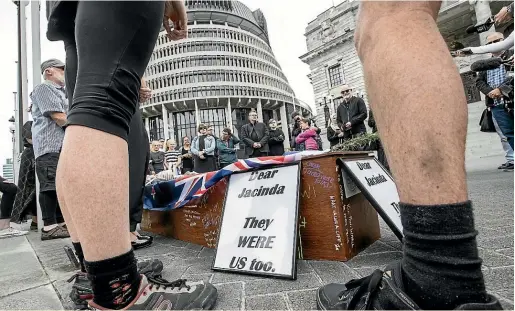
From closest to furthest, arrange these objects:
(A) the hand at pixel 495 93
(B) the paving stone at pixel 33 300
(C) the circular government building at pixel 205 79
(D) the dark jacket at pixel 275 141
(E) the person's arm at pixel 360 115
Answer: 1. (B) the paving stone at pixel 33 300
2. (A) the hand at pixel 495 93
3. (E) the person's arm at pixel 360 115
4. (D) the dark jacket at pixel 275 141
5. (C) the circular government building at pixel 205 79

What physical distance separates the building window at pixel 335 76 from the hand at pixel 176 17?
3125 cm

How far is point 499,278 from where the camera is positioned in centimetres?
92

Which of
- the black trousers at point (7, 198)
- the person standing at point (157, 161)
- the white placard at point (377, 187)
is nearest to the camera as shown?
the white placard at point (377, 187)

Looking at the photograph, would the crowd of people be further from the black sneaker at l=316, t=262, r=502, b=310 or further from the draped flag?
the draped flag

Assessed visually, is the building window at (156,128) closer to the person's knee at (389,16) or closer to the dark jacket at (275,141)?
the dark jacket at (275,141)

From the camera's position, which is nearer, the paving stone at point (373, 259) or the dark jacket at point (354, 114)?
the paving stone at point (373, 259)

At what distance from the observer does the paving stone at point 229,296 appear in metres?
A: 0.94

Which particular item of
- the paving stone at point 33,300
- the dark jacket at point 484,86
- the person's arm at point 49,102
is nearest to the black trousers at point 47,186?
the person's arm at point 49,102

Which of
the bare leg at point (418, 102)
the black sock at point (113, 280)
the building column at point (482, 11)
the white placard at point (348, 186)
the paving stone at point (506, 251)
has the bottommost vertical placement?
the paving stone at point (506, 251)

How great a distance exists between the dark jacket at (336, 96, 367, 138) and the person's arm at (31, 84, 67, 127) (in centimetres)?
505

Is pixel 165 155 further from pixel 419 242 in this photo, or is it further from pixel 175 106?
pixel 175 106

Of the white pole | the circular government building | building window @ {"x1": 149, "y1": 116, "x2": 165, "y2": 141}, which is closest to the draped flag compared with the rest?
the white pole

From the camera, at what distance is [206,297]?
922 mm

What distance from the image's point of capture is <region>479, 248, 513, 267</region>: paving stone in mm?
1036
